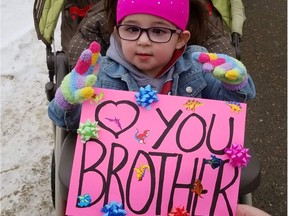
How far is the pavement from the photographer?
2.58 metres

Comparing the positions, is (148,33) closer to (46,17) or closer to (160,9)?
(160,9)

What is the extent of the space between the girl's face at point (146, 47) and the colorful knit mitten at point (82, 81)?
257 millimetres

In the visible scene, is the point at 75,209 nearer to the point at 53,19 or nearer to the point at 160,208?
the point at 160,208

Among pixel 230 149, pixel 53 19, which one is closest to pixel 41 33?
pixel 53 19

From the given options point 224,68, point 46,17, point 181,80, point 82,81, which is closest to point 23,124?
point 46,17

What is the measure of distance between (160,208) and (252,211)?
13.7 inches

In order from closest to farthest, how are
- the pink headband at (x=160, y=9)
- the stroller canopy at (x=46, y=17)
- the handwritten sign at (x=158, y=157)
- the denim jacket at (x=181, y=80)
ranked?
the handwritten sign at (x=158, y=157) → the pink headband at (x=160, y=9) → the denim jacket at (x=181, y=80) → the stroller canopy at (x=46, y=17)

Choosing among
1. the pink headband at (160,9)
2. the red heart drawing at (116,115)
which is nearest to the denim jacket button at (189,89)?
the pink headband at (160,9)

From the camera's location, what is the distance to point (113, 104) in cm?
146

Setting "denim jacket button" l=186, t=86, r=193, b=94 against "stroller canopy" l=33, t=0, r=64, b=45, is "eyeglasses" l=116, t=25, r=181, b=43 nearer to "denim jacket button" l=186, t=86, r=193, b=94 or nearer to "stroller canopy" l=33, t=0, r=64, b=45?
"denim jacket button" l=186, t=86, r=193, b=94

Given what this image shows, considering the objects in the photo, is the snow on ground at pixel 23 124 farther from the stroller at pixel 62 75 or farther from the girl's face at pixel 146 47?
the girl's face at pixel 146 47

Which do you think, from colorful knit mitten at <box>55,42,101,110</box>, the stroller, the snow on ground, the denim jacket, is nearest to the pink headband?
the denim jacket

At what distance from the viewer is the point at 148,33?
1.64 meters

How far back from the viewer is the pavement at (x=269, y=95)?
2584mm
